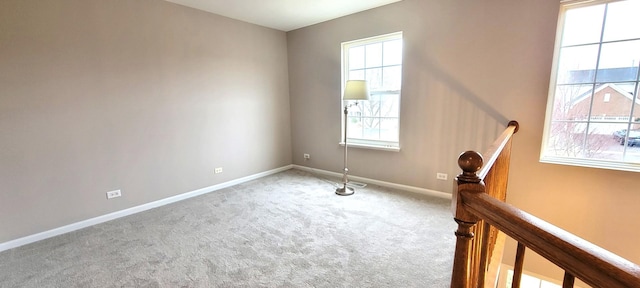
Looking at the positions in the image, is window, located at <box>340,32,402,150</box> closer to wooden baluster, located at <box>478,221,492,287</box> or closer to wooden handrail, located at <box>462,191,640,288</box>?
wooden baluster, located at <box>478,221,492,287</box>

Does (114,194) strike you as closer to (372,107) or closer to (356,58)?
(372,107)

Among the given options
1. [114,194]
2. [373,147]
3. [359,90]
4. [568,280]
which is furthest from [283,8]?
[568,280]

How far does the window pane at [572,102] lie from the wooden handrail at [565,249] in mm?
2637

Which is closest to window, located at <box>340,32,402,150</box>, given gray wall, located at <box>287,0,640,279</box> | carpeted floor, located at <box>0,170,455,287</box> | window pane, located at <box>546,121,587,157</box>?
gray wall, located at <box>287,0,640,279</box>

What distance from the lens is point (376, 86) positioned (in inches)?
151

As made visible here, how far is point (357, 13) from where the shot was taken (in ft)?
12.2

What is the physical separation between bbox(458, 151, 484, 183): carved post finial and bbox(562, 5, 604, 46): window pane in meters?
2.64

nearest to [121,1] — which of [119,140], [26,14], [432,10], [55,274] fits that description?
[26,14]

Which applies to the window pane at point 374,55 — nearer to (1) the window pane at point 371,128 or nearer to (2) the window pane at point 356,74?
(2) the window pane at point 356,74

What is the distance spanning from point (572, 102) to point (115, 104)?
473cm

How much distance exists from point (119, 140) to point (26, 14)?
133 cm

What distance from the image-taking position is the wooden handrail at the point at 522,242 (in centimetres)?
51

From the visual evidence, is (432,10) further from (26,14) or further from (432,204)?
(26,14)

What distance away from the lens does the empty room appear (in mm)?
2234
